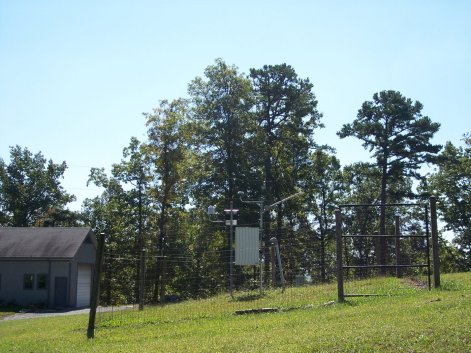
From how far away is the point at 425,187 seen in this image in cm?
4416

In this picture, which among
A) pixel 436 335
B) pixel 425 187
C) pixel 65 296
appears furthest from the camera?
pixel 425 187

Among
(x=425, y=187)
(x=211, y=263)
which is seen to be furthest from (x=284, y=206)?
(x=211, y=263)

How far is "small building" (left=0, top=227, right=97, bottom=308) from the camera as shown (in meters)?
34.4

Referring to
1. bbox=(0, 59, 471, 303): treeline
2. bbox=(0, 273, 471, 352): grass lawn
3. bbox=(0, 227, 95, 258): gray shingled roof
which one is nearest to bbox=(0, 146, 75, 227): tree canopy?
bbox=(0, 59, 471, 303): treeline

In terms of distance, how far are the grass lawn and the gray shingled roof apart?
21878 mm

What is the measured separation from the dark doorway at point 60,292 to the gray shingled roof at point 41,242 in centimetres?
170

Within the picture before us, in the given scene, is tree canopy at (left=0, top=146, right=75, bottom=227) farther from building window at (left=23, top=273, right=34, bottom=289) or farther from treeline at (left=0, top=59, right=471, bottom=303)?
building window at (left=23, top=273, right=34, bottom=289)

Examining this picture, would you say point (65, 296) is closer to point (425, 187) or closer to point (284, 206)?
point (284, 206)

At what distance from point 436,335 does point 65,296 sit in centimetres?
3080

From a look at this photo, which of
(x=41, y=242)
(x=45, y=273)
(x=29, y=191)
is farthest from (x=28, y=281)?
(x=29, y=191)

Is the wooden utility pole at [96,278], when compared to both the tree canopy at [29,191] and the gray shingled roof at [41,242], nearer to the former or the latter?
the gray shingled roof at [41,242]

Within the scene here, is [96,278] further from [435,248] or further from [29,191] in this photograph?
[29,191]

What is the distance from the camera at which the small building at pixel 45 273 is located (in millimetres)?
34438

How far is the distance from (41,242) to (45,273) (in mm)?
2361
